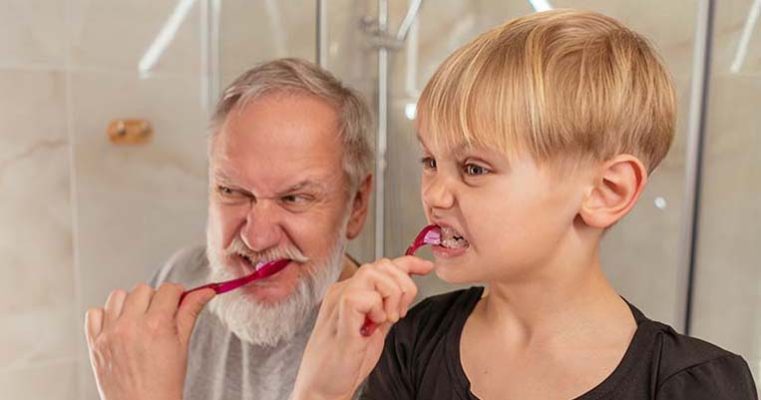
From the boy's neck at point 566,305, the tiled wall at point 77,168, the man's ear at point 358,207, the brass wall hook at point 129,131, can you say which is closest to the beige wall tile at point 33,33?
the tiled wall at point 77,168

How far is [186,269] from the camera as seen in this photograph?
50.8 inches

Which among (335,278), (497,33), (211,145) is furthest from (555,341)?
(211,145)

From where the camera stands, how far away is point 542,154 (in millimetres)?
652

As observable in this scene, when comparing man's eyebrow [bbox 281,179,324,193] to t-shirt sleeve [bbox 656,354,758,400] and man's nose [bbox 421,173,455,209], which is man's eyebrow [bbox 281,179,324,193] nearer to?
man's nose [bbox 421,173,455,209]

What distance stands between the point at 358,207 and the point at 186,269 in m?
0.38

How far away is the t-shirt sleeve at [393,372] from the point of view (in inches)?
30.8

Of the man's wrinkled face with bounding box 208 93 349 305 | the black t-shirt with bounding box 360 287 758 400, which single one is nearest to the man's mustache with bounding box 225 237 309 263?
the man's wrinkled face with bounding box 208 93 349 305

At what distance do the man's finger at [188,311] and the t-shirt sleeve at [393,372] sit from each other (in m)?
0.21

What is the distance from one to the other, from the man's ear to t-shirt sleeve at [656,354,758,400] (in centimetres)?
54

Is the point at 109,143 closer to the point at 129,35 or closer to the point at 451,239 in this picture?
the point at 129,35

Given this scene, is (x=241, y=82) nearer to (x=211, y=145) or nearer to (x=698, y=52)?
(x=211, y=145)

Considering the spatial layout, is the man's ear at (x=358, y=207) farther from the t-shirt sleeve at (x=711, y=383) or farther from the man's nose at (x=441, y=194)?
the t-shirt sleeve at (x=711, y=383)

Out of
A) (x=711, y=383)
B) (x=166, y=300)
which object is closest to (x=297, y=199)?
(x=166, y=300)

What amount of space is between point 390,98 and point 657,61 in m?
0.81
